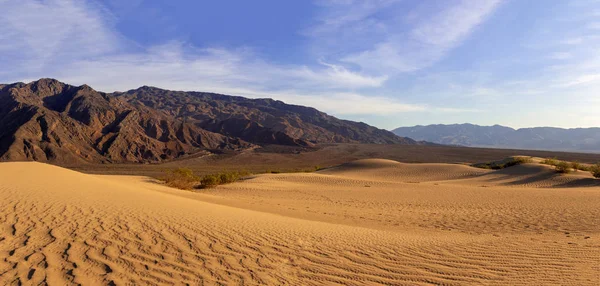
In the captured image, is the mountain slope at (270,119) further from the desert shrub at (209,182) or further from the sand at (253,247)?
the sand at (253,247)

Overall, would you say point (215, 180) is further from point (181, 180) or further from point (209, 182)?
point (181, 180)

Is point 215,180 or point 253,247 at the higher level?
point 253,247

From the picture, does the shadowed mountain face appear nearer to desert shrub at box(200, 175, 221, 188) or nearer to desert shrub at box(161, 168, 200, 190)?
desert shrub at box(161, 168, 200, 190)

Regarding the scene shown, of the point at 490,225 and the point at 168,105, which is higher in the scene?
the point at 168,105

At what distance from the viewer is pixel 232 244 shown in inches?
239

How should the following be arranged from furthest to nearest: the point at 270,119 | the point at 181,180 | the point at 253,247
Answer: the point at 270,119
the point at 181,180
the point at 253,247

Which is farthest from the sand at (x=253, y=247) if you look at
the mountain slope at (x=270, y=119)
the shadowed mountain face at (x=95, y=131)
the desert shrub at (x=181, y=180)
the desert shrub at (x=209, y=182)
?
the mountain slope at (x=270, y=119)

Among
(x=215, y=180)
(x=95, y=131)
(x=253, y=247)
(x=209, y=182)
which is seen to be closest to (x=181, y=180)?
(x=209, y=182)

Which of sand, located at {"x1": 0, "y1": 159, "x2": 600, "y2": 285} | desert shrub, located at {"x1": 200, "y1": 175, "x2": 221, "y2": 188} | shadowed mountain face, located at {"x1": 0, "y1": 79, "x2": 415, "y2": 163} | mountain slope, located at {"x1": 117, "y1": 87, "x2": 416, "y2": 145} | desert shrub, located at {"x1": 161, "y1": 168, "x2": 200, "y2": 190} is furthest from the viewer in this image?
mountain slope, located at {"x1": 117, "y1": 87, "x2": 416, "y2": 145}

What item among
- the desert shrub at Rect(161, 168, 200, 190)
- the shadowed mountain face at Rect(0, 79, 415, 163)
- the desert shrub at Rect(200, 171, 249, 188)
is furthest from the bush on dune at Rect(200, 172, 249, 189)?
the shadowed mountain face at Rect(0, 79, 415, 163)

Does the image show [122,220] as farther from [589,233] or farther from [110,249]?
[589,233]

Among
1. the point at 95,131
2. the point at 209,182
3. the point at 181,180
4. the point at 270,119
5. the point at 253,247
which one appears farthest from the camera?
the point at 270,119

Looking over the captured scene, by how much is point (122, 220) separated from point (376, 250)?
490 centimetres

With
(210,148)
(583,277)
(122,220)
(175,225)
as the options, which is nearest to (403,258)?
(583,277)
